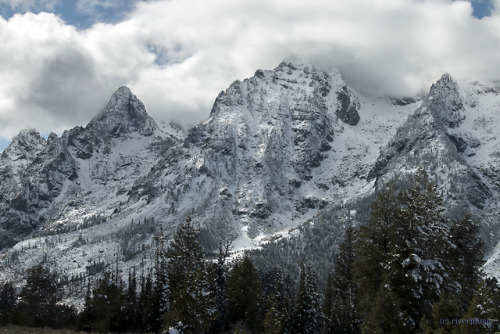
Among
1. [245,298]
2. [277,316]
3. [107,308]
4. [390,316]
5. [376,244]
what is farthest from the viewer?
[245,298]

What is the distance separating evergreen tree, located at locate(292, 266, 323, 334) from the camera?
57.3 metres

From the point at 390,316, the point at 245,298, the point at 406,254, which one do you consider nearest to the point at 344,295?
the point at 245,298

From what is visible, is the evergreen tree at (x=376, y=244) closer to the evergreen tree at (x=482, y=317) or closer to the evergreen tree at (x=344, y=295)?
the evergreen tree at (x=482, y=317)

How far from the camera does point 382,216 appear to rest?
35.3 metres

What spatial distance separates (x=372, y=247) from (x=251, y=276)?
35.4m

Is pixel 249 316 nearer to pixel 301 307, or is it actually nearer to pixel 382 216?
pixel 301 307

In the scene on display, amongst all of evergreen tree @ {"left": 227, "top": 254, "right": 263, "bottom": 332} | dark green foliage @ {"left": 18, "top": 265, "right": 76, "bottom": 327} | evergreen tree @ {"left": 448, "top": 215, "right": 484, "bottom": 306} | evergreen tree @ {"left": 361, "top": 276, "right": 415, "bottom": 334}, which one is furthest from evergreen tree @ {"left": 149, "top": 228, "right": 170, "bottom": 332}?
evergreen tree @ {"left": 448, "top": 215, "right": 484, "bottom": 306}

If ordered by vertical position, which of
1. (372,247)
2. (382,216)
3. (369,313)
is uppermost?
(382,216)

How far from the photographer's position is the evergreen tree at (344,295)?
5216 cm

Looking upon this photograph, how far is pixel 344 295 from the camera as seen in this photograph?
5988 centimetres

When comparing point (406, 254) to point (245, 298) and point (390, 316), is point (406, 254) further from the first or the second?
point (245, 298)

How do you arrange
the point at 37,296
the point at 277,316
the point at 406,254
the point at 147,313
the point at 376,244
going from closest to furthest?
the point at 406,254 < the point at 376,244 < the point at 277,316 < the point at 147,313 < the point at 37,296

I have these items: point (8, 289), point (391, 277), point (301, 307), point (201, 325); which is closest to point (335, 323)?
point (301, 307)

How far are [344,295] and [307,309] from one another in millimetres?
5346
